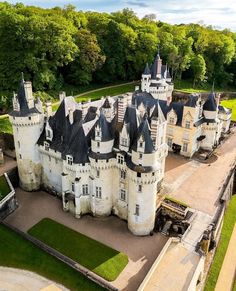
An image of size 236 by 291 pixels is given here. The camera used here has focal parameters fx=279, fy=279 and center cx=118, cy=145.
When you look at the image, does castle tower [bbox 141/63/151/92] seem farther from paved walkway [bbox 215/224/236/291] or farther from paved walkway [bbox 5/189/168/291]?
paved walkway [bbox 215/224/236/291]

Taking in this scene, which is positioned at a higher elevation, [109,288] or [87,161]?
[87,161]

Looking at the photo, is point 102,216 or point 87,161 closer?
point 87,161

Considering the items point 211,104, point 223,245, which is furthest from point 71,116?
point 211,104

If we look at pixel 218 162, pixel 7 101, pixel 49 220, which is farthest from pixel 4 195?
pixel 218 162

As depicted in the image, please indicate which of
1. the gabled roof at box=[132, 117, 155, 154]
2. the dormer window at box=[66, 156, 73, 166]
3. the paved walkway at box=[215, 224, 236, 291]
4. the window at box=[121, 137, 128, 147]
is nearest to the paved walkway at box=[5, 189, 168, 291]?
the paved walkway at box=[215, 224, 236, 291]

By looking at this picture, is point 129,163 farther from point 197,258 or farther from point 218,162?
point 218,162

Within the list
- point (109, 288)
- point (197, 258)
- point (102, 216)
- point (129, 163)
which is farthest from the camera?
point (102, 216)

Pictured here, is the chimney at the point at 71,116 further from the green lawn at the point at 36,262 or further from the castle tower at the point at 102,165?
the green lawn at the point at 36,262
